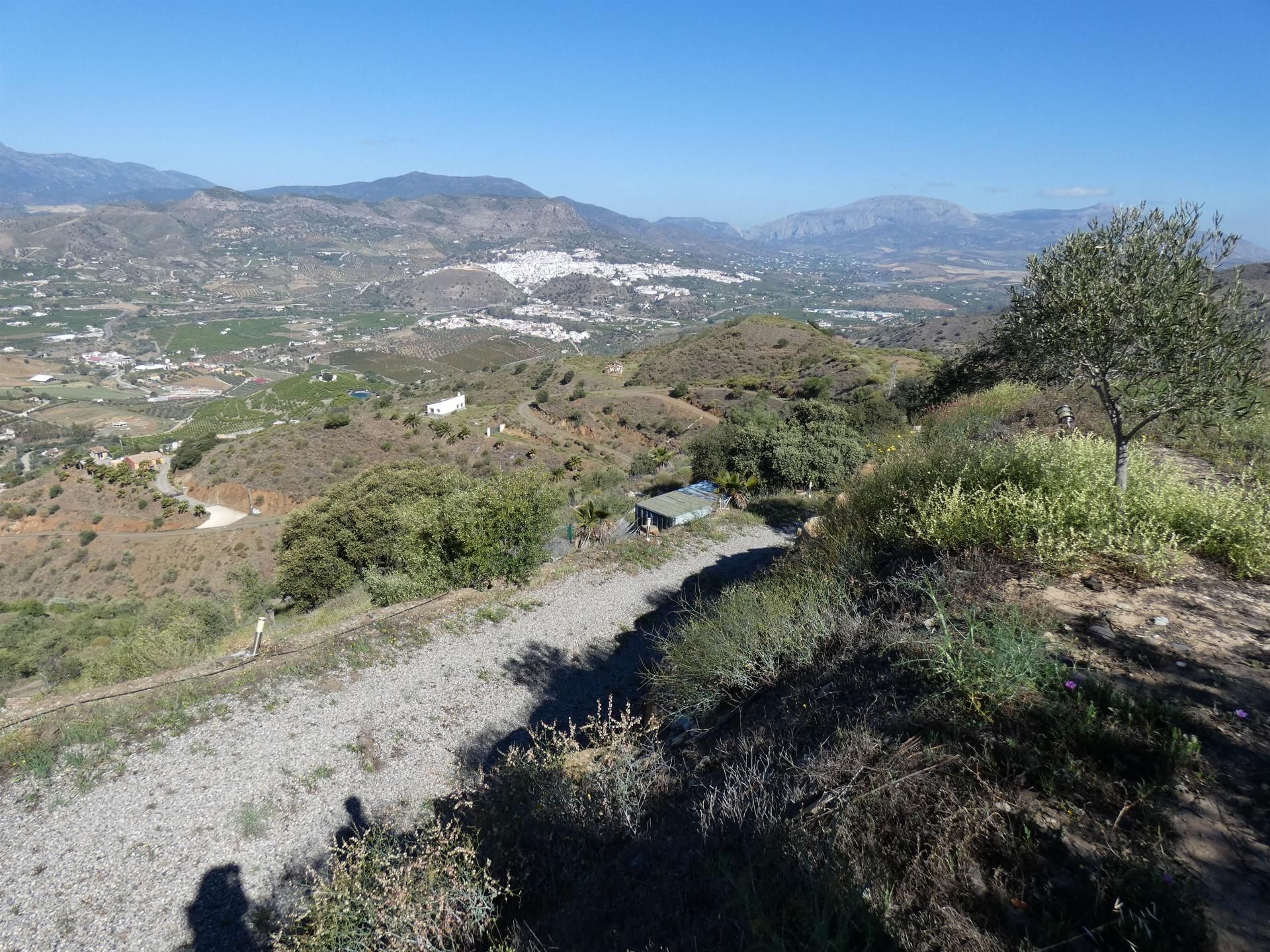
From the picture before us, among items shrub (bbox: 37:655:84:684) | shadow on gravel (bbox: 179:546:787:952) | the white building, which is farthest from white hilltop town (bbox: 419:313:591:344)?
shadow on gravel (bbox: 179:546:787:952)

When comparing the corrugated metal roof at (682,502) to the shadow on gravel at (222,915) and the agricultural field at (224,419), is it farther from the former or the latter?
the agricultural field at (224,419)

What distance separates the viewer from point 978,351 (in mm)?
13242

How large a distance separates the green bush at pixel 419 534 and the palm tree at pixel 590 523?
2140 millimetres

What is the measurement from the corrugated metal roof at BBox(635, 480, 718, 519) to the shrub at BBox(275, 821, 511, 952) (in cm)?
1173

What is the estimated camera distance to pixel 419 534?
11203 millimetres

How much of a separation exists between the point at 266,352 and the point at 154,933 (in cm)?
12347

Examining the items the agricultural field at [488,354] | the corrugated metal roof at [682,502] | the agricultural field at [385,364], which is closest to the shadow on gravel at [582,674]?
the corrugated metal roof at [682,502]

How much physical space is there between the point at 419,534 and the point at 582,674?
4649 millimetres

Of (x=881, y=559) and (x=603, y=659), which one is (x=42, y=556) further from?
(x=881, y=559)

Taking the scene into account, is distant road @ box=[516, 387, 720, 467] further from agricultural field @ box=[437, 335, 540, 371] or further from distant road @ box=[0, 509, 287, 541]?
agricultural field @ box=[437, 335, 540, 371]

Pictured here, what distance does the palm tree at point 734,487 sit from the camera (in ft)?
52.9

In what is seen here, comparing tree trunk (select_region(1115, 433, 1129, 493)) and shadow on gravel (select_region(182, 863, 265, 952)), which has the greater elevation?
tree trunk (select_region(1115, 433, 1129, 493))

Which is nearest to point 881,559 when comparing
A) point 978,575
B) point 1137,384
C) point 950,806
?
point 978,575

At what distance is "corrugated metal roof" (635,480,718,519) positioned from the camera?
15555 millimetres
